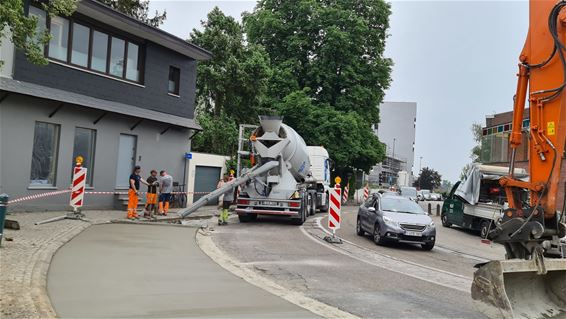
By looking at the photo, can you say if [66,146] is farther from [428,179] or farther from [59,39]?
[428,179]

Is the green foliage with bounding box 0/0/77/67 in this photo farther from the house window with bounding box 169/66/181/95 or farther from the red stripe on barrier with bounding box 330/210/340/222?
the house window with bounding box 169/66/181/95

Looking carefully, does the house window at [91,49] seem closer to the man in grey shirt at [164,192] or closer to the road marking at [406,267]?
the man in grey shirt at [164,192]

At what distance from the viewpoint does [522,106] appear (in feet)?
23.2

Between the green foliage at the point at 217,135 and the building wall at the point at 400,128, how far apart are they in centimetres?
7547

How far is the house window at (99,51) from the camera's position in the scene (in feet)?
59.9

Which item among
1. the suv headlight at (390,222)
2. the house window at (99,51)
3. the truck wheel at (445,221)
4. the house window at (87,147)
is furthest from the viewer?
the truck wheel at (445,221)

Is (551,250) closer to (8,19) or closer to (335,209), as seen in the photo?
(335,209)

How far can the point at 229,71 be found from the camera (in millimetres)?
29328

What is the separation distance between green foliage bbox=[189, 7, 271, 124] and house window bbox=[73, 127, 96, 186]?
12228 millimetres

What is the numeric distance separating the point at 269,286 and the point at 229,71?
75.2ft

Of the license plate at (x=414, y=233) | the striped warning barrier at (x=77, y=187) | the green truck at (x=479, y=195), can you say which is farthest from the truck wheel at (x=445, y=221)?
the striped warning barrier at (x=77, y=187)

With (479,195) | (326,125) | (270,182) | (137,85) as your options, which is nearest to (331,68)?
(326,125)

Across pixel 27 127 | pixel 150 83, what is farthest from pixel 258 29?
pixel 27 127

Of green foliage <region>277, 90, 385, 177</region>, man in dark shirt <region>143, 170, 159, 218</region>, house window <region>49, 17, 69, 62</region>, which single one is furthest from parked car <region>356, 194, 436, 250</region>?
green foliage <region>277, 90, 385, 177</region>
